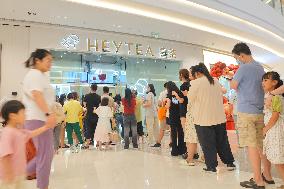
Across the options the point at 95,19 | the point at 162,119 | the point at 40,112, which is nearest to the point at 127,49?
the point at 95,19

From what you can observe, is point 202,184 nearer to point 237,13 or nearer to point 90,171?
point 90,171

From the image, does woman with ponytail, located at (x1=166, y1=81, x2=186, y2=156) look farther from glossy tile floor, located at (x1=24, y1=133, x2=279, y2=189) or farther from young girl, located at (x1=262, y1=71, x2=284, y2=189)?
young girl, located at (x1=262, y1=71, x2=284, y2=189)

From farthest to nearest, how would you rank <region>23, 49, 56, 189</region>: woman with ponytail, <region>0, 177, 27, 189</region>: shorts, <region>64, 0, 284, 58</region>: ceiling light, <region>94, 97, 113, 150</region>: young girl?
<region>64, 0, 284, 58</region>: ceiling light, <region>94, 97, 113, 150</region>: young girl, <region>23, 49, 56, 189</region>: woman with ponytail, <region>0, 177, 27, 189</region>: shorts

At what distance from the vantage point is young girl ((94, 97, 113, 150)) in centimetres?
674

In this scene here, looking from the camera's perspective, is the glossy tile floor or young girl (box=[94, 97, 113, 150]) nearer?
the glossy tile floor

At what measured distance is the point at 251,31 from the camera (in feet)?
36.8

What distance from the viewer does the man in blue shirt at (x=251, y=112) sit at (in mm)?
3037

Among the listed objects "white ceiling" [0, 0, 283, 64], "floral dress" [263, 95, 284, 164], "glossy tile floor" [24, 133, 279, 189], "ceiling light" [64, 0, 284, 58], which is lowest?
"glossy tile floor" [24, 133, 279, 189]

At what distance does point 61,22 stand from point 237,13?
220 inches

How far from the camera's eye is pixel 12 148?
6.57ft

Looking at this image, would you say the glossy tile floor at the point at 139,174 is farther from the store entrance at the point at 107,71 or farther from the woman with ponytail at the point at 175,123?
the store entrance at the point at 107,71

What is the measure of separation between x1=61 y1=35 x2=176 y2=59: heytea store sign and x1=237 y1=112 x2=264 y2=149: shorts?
761cm

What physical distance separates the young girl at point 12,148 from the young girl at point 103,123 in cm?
461

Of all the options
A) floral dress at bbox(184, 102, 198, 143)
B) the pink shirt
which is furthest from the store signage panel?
the pink shirt
